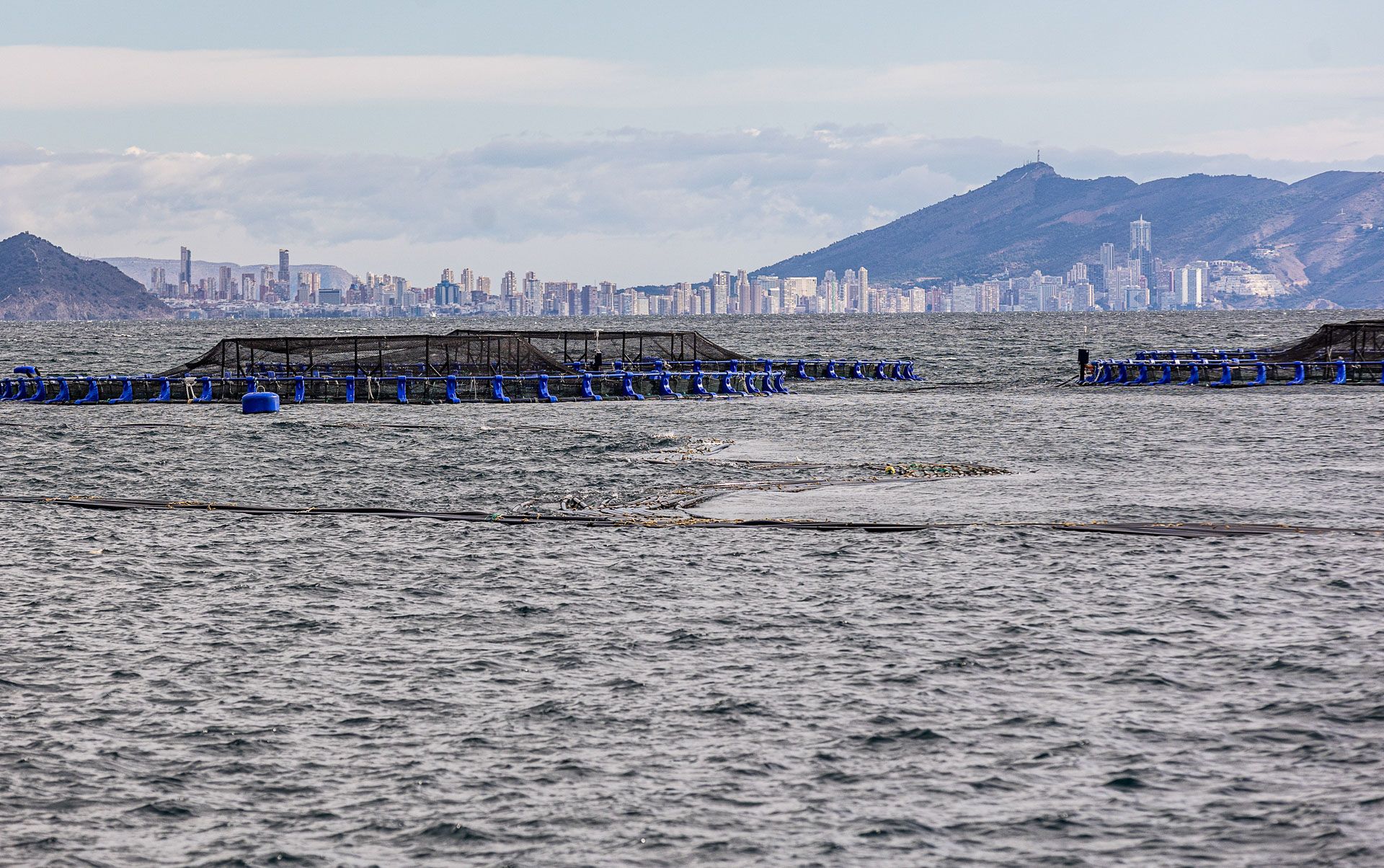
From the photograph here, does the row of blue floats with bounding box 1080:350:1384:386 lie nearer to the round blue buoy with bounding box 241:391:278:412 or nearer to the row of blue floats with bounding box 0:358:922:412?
the row of blue floats with bounding box 0:358:922:412

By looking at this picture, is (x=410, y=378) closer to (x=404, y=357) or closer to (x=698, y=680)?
(x=404, y=357)

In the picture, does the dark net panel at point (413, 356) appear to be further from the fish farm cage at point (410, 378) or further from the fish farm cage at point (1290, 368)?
the fish farm cage at point (1290, 368)

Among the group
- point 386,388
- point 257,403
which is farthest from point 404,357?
point 257,403

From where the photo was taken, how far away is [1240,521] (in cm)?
2145

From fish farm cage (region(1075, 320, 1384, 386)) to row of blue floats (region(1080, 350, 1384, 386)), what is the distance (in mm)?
29

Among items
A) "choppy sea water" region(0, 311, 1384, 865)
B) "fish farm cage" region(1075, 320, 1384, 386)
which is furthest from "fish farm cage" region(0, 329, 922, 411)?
"choppy sea water" region(0, 311, 1384, 865)

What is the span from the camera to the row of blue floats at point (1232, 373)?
2405 inches

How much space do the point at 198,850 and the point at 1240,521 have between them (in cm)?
1668

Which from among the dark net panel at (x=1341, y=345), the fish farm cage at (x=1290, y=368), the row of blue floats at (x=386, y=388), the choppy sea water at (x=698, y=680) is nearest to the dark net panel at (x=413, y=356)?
the row of blue floats at (x=386, y=388)

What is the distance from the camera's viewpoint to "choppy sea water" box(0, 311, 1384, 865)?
9.16 metres

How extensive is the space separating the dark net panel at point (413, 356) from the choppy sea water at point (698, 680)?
91.1 feet

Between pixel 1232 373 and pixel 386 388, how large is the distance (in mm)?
34992

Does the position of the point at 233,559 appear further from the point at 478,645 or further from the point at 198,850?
the point at 198,850

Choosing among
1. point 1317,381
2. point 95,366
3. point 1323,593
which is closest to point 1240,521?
point 1323,593
